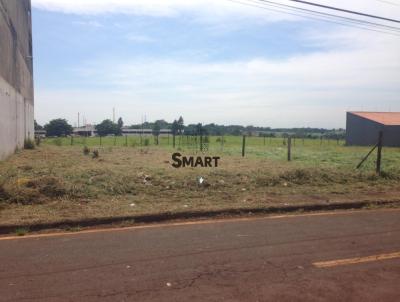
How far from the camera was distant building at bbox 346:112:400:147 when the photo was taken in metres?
59.3

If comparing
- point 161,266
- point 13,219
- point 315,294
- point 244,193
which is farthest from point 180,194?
point 315,294

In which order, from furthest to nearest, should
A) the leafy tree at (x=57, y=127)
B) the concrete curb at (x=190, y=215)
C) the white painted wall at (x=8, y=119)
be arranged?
the leafy tree at (x=57, y=127) → the white painted wall at (x=8, y=119) → the concrete curb at (x=190, y=215)

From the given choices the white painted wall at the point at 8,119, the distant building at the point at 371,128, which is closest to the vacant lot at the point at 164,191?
the white painted wall at the point at 8,119

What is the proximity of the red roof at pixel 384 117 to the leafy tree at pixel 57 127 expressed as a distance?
54.3 meters

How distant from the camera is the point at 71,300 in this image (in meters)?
4.53

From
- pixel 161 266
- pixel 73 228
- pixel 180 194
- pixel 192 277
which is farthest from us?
pixel 180 194

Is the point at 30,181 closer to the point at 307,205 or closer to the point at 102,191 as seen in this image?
the point at 102,191

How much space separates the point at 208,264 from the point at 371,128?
63.7 metres

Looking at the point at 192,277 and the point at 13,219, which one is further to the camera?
the point at 13,219

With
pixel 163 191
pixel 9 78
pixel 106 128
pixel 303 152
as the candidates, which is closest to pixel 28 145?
pixel 9 78

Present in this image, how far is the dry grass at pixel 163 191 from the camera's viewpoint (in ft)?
29.2

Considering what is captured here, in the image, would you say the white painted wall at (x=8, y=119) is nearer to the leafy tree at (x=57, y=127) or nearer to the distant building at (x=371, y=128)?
the distant building at (x=371, y=128)

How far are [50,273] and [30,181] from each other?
515cm

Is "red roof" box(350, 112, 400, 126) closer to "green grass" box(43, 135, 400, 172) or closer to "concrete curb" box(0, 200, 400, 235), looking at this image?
"green grass" box(43, 135, 400, 172)
